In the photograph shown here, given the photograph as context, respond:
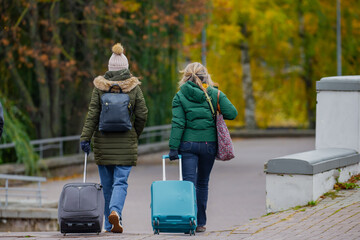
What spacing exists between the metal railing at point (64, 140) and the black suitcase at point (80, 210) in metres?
12.4

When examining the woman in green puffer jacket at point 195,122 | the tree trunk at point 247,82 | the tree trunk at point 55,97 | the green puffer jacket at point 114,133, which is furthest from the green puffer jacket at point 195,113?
the tree trunk at point 247,82

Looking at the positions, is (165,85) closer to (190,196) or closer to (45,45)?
(45,45)

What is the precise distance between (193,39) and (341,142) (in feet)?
83.5

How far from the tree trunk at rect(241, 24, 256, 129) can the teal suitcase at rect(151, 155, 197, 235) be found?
32.1 m

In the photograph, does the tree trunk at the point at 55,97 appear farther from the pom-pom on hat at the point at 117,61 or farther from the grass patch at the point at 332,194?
the pom-pom on hat at the point at 117,61

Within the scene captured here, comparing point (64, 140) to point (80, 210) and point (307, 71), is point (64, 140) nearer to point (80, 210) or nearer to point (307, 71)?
point (80, 210)

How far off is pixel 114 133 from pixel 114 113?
0.26 metres

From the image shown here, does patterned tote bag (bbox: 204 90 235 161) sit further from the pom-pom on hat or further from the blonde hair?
the pom-pom on hat

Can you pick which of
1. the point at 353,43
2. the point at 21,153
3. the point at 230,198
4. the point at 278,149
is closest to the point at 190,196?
the point at 230,198

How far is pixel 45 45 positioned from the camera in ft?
76.6

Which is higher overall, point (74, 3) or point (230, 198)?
point (74, 3)

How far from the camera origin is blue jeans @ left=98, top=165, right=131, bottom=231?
8891mm

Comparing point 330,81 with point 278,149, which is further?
point 278,149

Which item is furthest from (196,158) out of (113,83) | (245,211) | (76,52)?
(76,52)
